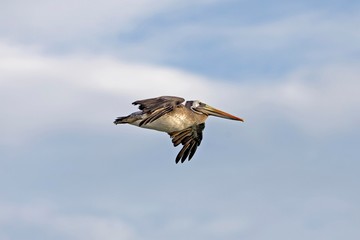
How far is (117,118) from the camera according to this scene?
44.3 metres

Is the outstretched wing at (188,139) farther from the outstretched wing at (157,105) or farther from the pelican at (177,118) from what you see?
the outstretched wing at (157,105)

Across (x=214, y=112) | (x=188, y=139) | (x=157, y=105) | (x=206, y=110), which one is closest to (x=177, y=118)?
(x=157, y=105)

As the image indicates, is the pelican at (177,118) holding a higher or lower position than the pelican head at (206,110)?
lower

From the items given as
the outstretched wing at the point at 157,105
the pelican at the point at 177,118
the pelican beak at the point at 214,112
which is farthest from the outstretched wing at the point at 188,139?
the outstretched wing at the point at 157,105

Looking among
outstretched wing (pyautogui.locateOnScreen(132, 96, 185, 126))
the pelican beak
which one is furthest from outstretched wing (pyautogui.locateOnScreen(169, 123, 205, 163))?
outstretched wing (pyautogui.locateOnScreen(132, 96, 185, 126))

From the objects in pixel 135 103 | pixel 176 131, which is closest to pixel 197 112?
pixel 176 131

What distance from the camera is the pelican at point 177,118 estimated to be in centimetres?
4166

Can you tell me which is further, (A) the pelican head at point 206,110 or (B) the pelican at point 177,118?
(A) the pelican head at point 206,110

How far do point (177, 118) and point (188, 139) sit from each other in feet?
9.81

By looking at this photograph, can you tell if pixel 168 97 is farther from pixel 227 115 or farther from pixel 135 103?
→ pixel 227 115

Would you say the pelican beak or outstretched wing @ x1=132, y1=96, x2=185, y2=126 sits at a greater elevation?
the pelican beak

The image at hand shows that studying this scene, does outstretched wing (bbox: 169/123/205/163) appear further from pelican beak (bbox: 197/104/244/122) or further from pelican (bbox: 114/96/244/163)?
pelican beak (bbox: 197/104/244/122)

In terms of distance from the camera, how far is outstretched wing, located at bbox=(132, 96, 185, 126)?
41013 millimetres

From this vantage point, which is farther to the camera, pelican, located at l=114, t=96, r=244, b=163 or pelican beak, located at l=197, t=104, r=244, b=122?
pelican beak, located at l=197, t=104, r=244, b=122
